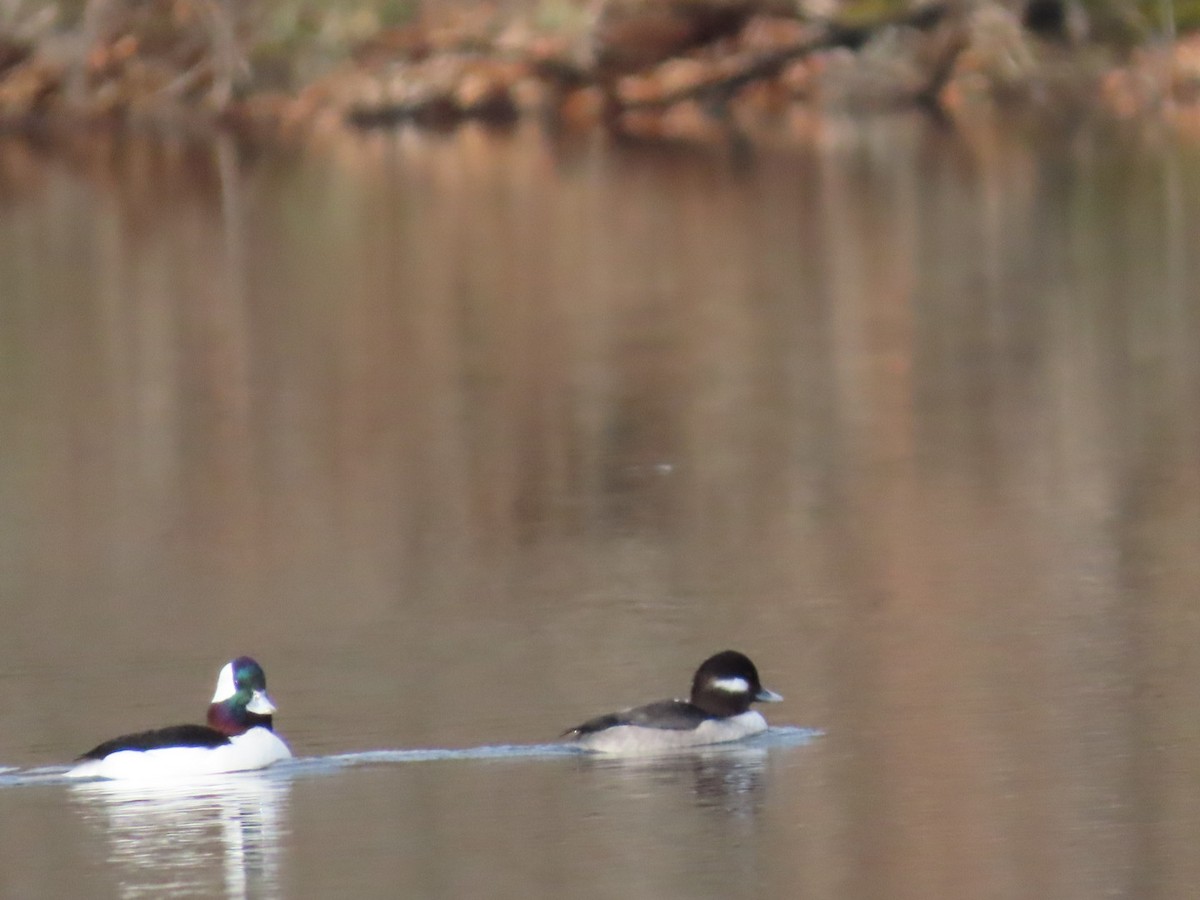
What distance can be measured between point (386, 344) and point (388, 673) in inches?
412

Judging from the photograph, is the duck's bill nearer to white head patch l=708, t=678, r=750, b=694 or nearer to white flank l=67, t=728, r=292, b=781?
white flank l=67, t=728, r=292, b=781

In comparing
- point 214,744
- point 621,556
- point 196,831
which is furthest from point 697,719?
point 621,556

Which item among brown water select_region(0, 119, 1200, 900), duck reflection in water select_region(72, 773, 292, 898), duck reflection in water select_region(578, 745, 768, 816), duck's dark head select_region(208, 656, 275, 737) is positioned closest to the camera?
duck reflection in water select_region(72, 773, 292, 898)

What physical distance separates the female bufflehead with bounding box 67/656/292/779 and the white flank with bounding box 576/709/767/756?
95cm

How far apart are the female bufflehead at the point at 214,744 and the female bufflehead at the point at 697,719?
3.02ft

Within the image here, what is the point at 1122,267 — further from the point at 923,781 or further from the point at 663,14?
the point at 663,14

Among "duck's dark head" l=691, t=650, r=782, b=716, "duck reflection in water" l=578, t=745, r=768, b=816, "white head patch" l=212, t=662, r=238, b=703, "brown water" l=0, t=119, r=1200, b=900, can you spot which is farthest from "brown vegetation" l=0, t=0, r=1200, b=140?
"white head patch" l=212, t=662, r=238, b=703

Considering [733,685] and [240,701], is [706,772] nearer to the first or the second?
[733,685]

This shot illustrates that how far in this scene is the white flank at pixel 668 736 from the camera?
339 inches

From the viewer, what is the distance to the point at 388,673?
987cm

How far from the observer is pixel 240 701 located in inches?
337

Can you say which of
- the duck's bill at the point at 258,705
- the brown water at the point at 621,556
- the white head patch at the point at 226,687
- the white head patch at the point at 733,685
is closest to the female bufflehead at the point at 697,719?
the white head patch at the point at 733,685

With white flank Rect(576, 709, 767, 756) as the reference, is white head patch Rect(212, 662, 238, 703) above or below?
above

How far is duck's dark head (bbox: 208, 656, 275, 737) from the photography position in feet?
28.1
